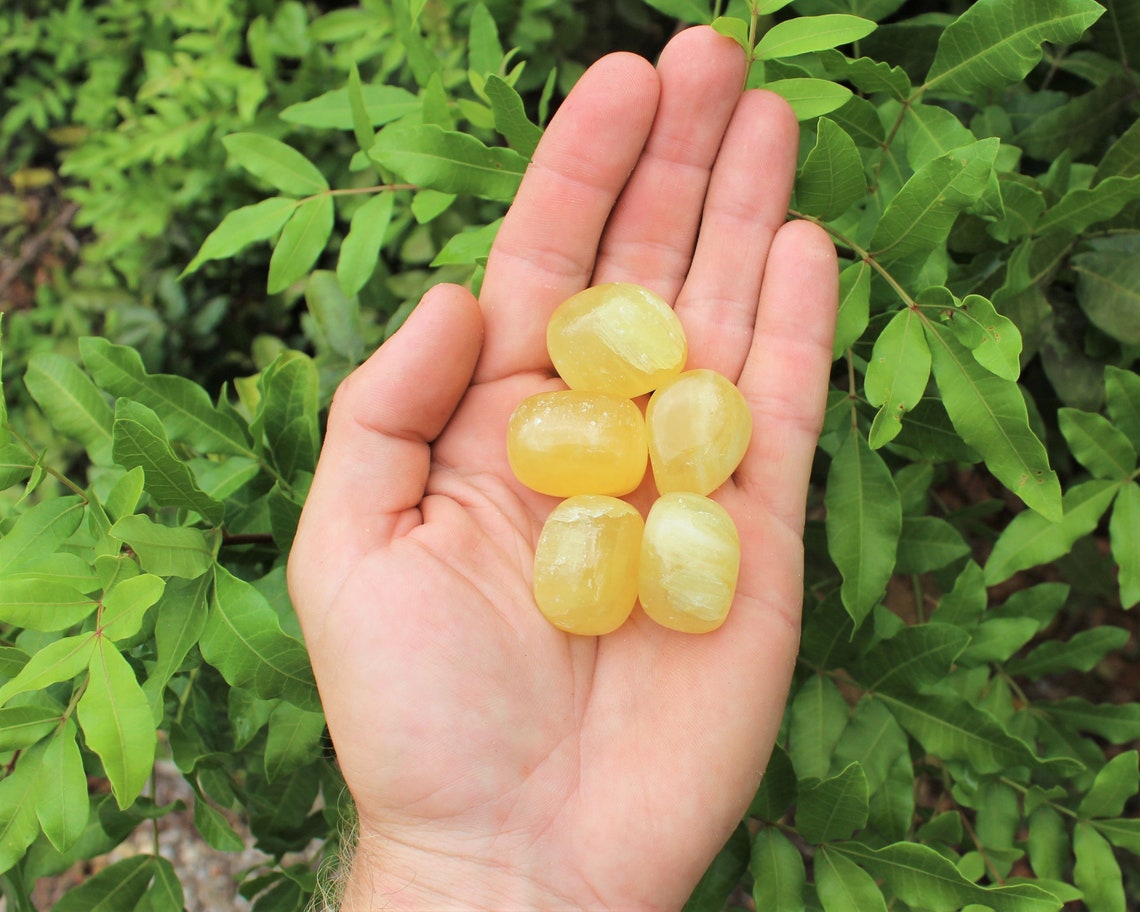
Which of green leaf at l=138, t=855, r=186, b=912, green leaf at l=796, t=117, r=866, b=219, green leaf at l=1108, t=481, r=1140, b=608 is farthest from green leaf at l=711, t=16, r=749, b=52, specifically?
green leaf at l=138, t=855, r=186, b=912

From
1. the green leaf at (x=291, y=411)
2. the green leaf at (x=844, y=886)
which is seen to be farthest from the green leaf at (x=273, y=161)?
the green leaf at (x=844, y=886)

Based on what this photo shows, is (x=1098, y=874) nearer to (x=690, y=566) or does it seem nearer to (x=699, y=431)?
(x=690, y=566)

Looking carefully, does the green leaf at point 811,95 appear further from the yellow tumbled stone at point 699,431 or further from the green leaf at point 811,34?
the yellow tumbled stone at point 699,431

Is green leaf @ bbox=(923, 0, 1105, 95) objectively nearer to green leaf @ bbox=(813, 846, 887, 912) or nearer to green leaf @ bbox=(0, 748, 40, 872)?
green leaf @ bbox=(813, 846, 887, 912)

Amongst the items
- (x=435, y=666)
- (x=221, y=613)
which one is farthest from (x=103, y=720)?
(x=435, y=666)

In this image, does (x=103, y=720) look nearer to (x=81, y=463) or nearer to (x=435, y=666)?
(x=435, y=666)

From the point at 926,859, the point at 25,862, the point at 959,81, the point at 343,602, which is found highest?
the point at 959,81

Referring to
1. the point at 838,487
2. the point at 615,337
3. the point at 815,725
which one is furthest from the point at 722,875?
the point at 615,337
